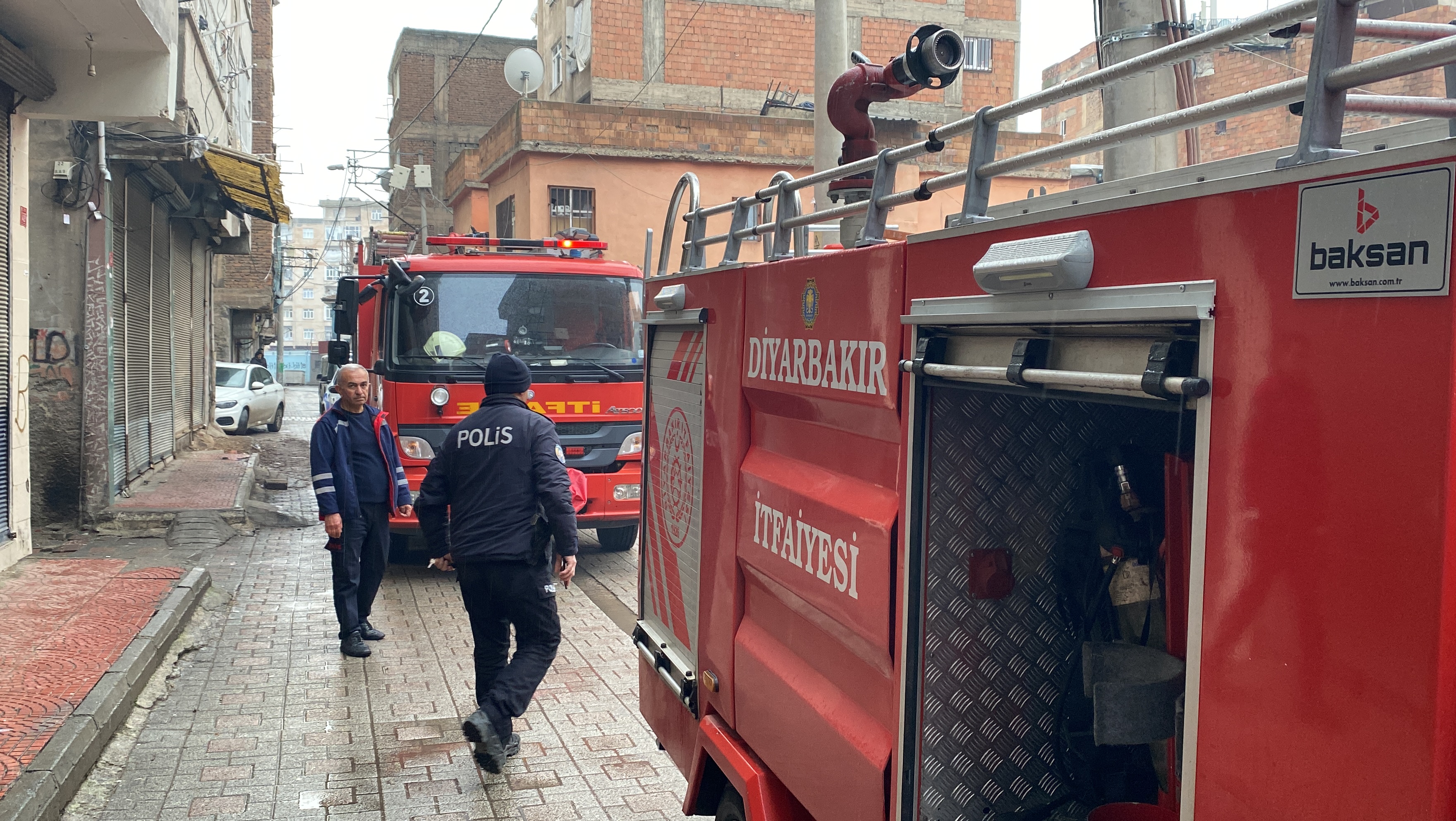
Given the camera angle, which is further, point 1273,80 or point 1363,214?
point 1273,80

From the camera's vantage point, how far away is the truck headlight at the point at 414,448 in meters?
9.37

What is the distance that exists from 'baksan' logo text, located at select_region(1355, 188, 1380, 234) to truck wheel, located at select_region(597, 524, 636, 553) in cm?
969

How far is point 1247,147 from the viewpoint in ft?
8.52

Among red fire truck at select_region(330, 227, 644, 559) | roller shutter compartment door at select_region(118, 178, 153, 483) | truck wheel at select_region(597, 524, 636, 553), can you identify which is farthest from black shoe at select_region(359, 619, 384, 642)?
roller shutter compartment door at select_region(118, 178, 153, 483)

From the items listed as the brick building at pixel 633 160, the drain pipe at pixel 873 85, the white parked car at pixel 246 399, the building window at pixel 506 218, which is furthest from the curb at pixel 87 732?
the white parked car at pixel 246 399

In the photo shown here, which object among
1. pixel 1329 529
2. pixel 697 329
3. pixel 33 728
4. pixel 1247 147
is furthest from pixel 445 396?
pixel 1329 529

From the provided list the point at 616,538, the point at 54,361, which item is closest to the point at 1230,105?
the point at 616,538

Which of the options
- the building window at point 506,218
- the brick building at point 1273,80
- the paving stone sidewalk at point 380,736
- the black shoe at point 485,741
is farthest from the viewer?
the building window at point 506,218

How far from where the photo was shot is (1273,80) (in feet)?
10.3

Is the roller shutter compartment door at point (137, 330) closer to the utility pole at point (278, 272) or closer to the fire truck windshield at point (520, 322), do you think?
the fire truck windshield at point (520, 322)

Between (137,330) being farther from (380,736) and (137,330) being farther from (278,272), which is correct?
(278,272)

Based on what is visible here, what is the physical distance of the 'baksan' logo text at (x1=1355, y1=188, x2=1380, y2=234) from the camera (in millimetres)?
1365

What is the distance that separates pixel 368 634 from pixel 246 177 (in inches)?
334

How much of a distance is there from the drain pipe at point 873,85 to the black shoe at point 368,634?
4.92 m
